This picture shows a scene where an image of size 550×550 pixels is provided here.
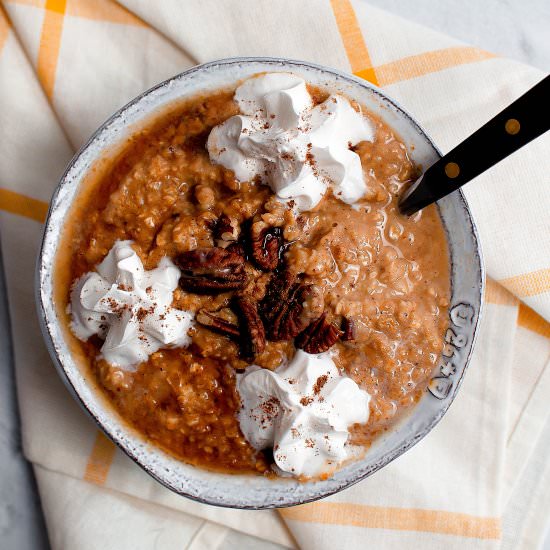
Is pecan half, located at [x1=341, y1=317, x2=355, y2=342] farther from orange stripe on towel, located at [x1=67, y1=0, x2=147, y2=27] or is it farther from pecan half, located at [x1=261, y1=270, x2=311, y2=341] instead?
orange stripe on towel, located at [x1=67, y1=0, x2=147, y2=27]

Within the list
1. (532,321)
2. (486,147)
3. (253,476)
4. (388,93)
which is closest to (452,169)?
(486,147)

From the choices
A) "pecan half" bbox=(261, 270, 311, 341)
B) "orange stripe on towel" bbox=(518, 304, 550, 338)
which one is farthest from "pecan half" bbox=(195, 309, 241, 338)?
"orange stripe on towel" bbox=(518, 304, 550, 338)

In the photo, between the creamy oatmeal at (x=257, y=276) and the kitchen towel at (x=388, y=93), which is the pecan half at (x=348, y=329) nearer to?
the creamy oatmeal at (x=257, y=276)

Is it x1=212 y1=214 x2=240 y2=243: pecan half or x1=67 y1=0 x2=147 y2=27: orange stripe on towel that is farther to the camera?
x1=67 y1=0 x2=147 y2=27: orange stripe on towel

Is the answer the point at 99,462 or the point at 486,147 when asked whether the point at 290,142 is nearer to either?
the point at 486,147

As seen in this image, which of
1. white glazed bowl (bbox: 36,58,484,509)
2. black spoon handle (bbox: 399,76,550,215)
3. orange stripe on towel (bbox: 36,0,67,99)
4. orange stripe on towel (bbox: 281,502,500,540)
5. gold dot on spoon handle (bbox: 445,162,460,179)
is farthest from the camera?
orange stripe on towel (bbox: 281,502,500,540)

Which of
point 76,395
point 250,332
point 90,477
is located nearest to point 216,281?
point 250,332
